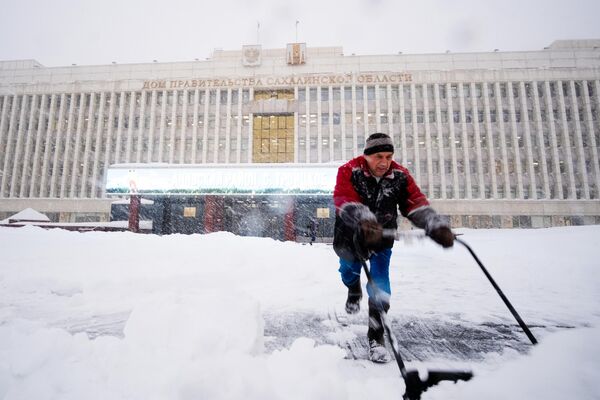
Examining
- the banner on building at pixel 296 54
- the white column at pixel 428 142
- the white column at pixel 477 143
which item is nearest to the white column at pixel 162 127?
the banner on building at pixel 296 54

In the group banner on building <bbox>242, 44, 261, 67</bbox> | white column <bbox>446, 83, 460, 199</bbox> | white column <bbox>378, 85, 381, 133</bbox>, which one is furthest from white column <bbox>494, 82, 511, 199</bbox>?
banner on building <bbox>242, 44, 261, 67</bbox>

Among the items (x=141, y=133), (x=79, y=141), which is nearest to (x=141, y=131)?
(x=141, y=133)

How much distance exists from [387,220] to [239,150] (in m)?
40.6

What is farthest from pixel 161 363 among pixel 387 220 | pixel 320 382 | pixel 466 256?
pixel 466 256

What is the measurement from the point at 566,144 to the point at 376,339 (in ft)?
164

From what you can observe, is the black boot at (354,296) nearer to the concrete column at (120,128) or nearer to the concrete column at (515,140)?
the concrete column at (515,140)

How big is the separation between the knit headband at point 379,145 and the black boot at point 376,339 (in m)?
1.35

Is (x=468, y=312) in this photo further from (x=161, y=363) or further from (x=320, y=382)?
(x=161, y=363)

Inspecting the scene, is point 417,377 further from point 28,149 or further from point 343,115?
point 28,149

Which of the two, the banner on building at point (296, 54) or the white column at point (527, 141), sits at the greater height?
the banner on building at point (296, 54)

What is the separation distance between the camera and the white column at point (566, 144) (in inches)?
1481

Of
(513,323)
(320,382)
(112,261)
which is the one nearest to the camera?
(320,382)

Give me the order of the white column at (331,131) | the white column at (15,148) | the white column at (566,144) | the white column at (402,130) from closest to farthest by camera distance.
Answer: the white column at (566,144), the white column at (402,130), the white column at (331,131), the white column at (15,148)

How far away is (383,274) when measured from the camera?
2.80m
